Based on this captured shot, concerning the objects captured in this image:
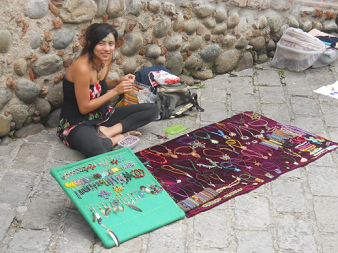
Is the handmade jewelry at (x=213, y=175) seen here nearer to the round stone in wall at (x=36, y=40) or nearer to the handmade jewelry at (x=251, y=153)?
the handmade jewelry at (x=251, y=153)

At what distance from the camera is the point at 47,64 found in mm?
4129

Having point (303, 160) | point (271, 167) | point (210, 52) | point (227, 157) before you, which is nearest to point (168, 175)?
point (227, 157)

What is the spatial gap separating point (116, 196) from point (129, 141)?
3.08 ft

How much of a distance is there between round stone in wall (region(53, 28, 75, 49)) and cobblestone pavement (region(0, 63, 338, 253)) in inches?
28.5

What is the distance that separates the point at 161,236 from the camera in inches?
122

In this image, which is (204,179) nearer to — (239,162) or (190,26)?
(239,162)

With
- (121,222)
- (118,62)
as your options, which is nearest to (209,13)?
(118,62)

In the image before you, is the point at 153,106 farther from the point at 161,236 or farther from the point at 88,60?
Result: the point at 161,236

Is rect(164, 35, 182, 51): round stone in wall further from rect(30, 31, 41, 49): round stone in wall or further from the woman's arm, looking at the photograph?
rect(30, 31, 41, 49): round stone in wall

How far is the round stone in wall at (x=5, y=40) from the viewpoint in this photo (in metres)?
3.76

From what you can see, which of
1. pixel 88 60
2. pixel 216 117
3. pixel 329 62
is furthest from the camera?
pixel 329 62

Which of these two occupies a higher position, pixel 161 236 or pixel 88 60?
pixel 88 60

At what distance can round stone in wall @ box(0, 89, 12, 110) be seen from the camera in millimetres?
3900

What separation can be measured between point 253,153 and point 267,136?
1.14ft
